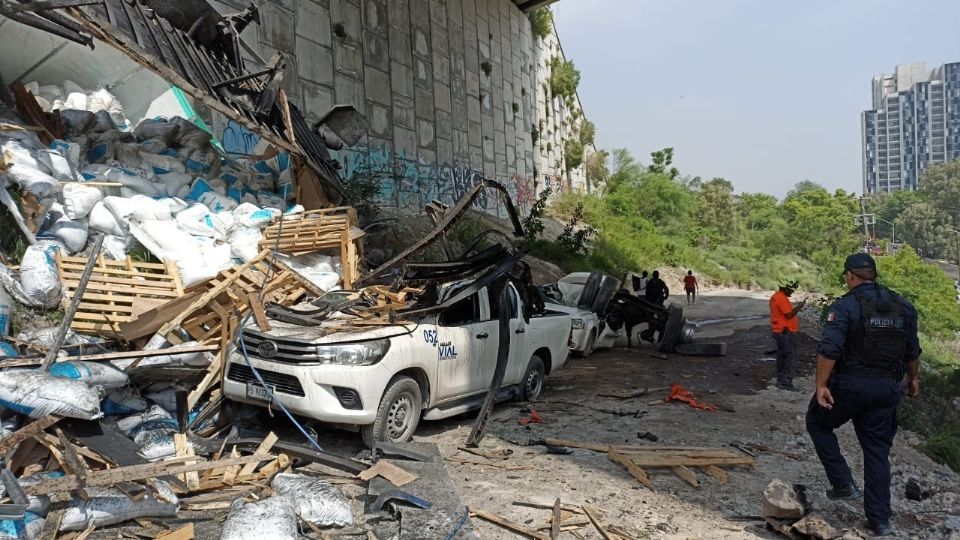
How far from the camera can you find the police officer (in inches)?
198

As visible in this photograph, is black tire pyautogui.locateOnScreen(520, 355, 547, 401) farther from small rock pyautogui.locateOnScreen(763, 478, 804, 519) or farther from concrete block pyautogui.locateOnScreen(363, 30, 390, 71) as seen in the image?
concrete block pyautogui.locateOnScreen(363, 30, 390, 71)

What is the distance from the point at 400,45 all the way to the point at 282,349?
16.4 metres

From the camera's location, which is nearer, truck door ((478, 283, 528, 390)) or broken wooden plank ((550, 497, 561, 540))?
broken wooden plank ((550, 497, 561, 540))

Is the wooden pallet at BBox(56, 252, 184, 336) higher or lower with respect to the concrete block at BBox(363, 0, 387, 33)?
lower

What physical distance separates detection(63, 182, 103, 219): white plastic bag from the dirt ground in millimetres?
4703

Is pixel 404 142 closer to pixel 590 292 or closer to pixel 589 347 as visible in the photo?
pixel 590 292

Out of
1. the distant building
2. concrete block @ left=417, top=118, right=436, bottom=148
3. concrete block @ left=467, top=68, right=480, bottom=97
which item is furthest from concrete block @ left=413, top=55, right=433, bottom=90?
the distant building

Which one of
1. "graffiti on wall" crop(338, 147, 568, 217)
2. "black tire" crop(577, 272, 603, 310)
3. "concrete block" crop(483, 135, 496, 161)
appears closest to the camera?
"black tire" crop(577, 272, 603, 310)

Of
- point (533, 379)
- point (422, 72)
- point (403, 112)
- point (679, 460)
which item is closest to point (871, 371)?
point (679, 460)

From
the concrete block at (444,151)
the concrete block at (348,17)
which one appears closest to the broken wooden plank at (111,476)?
the concrete block at (348,17)

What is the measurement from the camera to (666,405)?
29.3ft

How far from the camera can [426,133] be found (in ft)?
72.4

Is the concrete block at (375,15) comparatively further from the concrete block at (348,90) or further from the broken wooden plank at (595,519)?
the broken wooden plank at (595,519)

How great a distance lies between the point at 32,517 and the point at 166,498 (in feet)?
2.45
